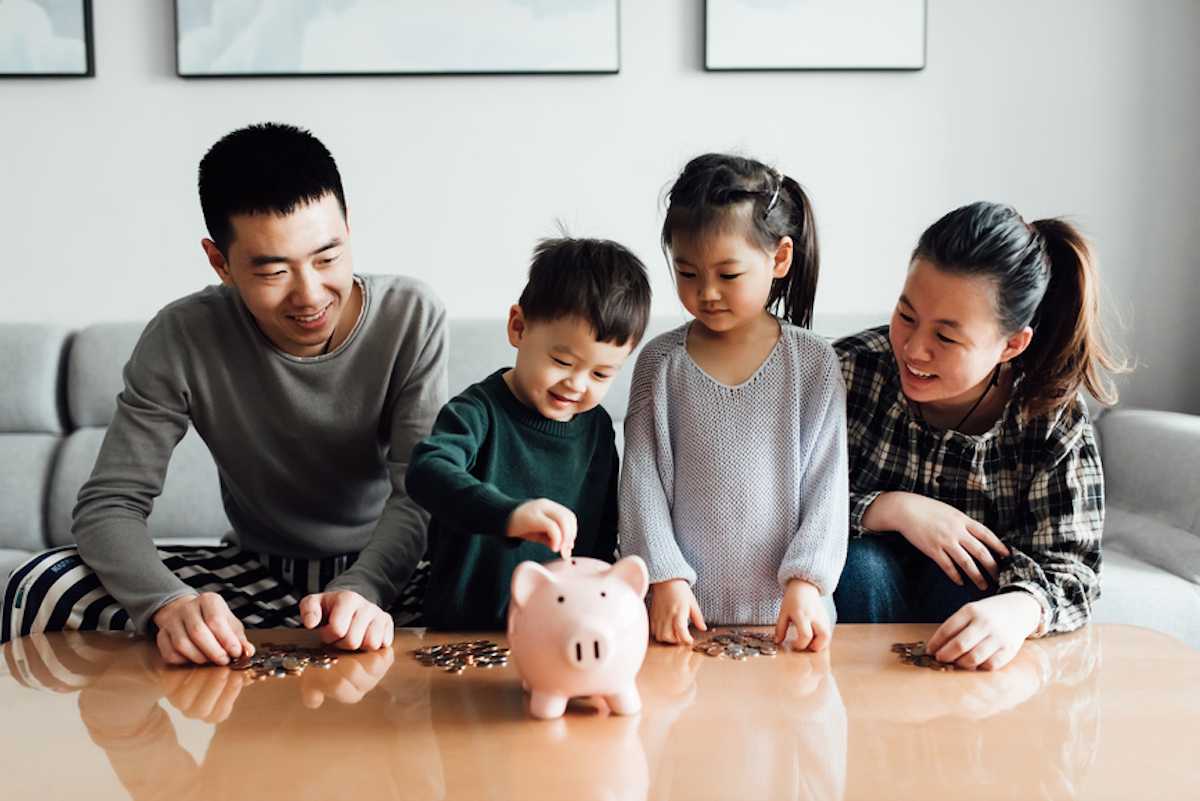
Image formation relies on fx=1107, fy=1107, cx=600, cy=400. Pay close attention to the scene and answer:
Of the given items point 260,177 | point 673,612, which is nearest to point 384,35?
point 260,177

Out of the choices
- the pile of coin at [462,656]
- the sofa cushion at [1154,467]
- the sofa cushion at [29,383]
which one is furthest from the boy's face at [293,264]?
the sofa cushion at [1154,467]

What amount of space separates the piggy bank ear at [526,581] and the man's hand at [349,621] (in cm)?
31

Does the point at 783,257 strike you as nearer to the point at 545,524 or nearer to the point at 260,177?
the point at 545,524

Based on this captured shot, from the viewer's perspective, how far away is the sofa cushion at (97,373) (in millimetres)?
2574

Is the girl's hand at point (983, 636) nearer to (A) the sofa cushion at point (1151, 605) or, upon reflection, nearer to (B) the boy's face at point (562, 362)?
(B) the boy's face at point (562, 362)

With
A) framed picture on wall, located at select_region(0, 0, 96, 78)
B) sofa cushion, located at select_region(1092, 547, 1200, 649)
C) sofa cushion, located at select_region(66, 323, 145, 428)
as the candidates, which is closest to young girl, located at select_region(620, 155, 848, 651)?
sofa cushion, located at select_region(1092, 547, 1200, 649)

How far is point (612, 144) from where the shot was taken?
9.32ft

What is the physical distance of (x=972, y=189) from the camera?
2889 millimetres

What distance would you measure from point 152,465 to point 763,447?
32.7 inches

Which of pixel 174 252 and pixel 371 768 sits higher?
pixel 174 252

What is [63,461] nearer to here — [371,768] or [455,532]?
[455,532]

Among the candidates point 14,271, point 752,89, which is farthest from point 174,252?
point 752,89

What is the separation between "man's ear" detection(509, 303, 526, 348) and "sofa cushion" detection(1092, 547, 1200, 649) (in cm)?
122

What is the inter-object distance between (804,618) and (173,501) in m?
1.71
